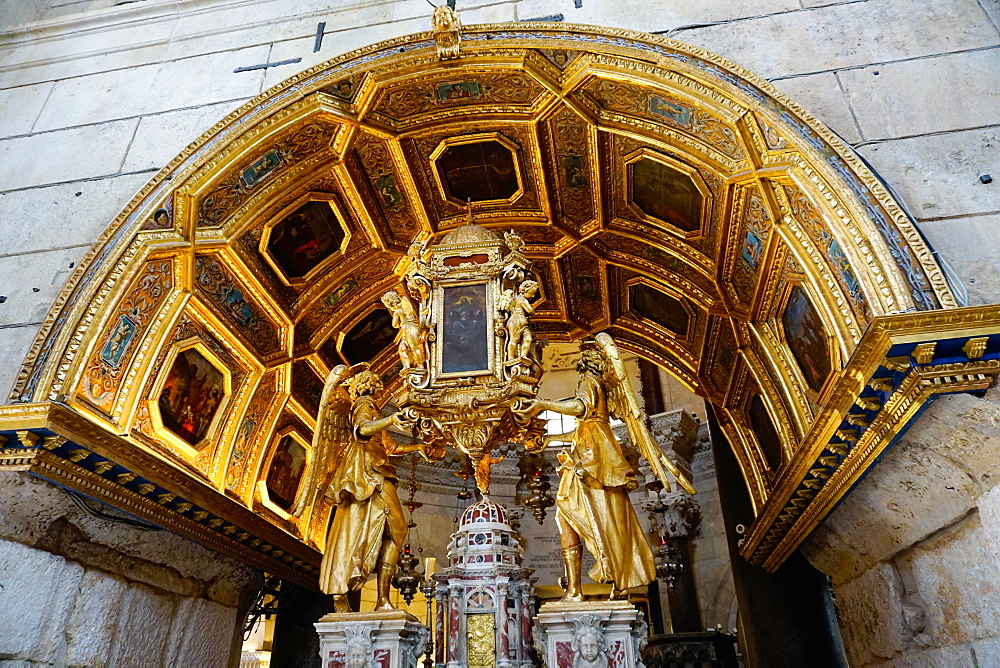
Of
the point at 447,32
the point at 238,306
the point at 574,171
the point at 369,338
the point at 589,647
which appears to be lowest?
the point at 589,647

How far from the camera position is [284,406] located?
9.05 metres

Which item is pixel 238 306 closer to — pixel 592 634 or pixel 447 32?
pixel 447 32

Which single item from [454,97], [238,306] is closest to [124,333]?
[238,306]

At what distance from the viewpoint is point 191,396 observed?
7.62 m

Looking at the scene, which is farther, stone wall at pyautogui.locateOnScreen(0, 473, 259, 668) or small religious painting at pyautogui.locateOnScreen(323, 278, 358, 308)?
small religious painting at pyautogui.locateOnScreen(323, 278, 358, 308)

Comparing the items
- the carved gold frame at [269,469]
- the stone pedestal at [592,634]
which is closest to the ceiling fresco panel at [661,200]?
the stone pedestal at [592,634]

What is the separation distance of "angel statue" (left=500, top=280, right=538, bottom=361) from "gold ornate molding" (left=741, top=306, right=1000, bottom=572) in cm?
262

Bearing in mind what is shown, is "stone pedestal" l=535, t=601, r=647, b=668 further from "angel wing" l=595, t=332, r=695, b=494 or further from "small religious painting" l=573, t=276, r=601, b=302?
"small religious painting" l=573, t=276, r=601, b=302

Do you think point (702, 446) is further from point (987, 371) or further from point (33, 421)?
point (33, 421)

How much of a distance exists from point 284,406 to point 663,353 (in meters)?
5.21

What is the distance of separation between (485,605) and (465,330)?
2514 mm

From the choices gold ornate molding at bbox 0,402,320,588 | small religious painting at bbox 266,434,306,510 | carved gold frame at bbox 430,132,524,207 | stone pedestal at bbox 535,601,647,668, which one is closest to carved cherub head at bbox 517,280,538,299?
carved gold frame at bbox 430,132,524,207

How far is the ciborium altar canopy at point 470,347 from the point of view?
22.2 ft

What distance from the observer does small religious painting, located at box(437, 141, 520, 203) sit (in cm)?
820
